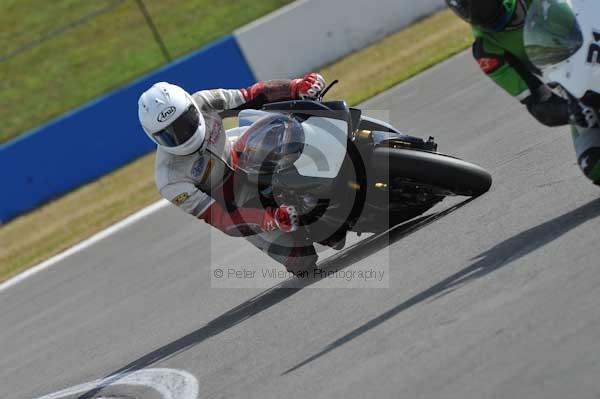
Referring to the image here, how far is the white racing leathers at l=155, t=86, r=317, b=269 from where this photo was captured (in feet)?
26.2

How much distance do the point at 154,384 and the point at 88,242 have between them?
22.8 ft

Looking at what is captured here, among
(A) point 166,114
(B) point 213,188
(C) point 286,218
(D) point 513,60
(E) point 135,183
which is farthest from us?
(E) point 135,183

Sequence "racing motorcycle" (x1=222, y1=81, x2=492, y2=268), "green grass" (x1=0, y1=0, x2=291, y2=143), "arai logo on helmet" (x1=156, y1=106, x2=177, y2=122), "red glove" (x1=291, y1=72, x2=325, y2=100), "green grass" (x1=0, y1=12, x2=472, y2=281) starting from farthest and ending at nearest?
1. "green grass" (x1=0, y1=0, x2=291, y2=143)
2. "green grass" (x1=0, y1=12, x2=472, y2=281)
3. "red glove" (x1=291, y1=72, x2=325, y2=100)
4. "arai logo on helmet" (x1=156, y1=106, x2=177, y2=122)
5. "racing motorcycle" (x1=222, y1=81, x2=492, y2=268)

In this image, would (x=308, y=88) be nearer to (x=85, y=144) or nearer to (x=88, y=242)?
(x=88, y=242)

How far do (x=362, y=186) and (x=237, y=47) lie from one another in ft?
36.4

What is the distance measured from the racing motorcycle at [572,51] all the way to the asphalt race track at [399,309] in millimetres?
442

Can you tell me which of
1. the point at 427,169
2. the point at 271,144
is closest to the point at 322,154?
the point at 271,144

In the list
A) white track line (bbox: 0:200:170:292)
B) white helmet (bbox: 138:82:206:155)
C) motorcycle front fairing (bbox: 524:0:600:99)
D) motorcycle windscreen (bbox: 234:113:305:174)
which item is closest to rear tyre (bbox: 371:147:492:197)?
motorcycle windscreen (bbox: 234:113:305:174)

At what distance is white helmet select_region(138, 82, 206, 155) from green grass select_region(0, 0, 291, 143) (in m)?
12.5

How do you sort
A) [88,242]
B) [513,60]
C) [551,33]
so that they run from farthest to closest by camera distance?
1. [88,242]
2. [513,60]
3. [551,33]

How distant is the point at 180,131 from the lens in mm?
8070

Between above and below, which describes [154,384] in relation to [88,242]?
above

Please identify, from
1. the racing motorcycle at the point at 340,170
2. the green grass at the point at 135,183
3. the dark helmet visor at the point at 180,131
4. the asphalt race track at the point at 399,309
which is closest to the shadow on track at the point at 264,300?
the asphalt race track at the point at 399,309

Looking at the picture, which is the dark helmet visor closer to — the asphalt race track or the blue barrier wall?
the asphalt race track
